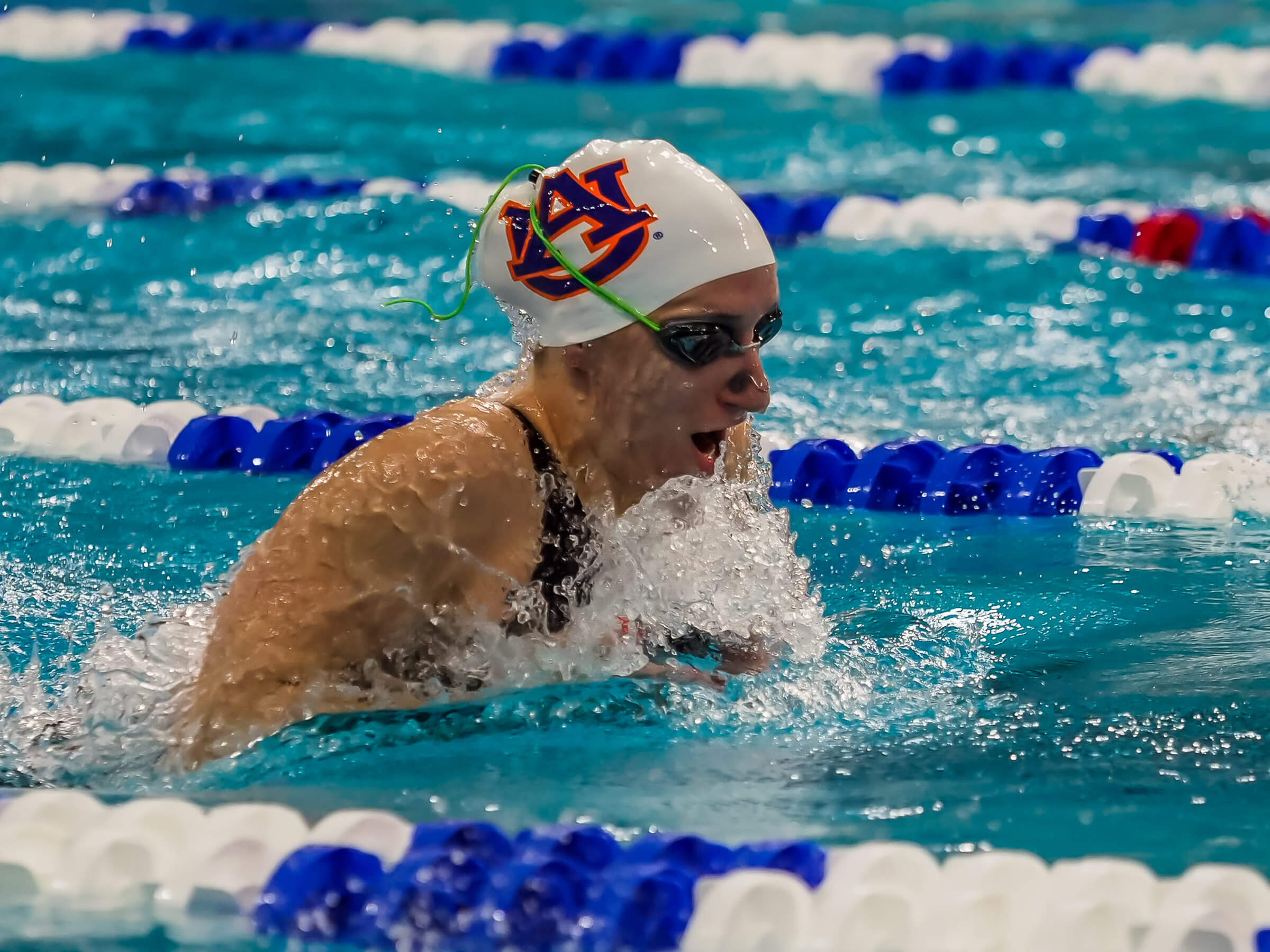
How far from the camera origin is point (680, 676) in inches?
103

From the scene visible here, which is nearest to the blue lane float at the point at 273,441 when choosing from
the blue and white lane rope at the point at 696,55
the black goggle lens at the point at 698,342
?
the black goggle lens at the point at 698,342

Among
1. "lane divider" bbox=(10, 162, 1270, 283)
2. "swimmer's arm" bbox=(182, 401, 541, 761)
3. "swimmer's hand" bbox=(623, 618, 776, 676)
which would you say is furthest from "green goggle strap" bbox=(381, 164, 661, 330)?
"lane divider" bbox=(10, 162, 1270, 283)

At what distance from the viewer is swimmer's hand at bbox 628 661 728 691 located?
2.61 metres

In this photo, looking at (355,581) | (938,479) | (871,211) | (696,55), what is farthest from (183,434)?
(696,55)

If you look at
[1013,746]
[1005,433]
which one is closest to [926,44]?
[1005,433]

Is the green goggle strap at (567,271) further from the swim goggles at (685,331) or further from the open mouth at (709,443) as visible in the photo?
the open mouth at (709,443)

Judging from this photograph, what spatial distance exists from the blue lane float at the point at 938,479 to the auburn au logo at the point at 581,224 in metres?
1.45

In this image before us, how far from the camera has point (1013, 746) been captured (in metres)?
2.45

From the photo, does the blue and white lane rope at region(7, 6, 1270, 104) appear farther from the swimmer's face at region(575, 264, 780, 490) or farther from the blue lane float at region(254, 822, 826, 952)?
the blue lane float at region(254, 822, 826, 952)

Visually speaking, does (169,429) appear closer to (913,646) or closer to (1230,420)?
(913,646)

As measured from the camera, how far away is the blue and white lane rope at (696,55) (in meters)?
7.99

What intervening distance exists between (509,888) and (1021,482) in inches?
83.2

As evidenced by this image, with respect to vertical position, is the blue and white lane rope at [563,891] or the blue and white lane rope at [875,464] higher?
the blue and white lane rope at [875,464]

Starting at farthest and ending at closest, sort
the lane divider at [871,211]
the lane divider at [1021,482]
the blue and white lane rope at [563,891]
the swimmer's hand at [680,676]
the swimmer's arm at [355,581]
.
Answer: the lane divider at [871,211]
the lane divider at [1021,482]
the swimmer's hand at [680,676]
the swimmer's arm at [355,581]
the blue and white lane rope at [563,891]
